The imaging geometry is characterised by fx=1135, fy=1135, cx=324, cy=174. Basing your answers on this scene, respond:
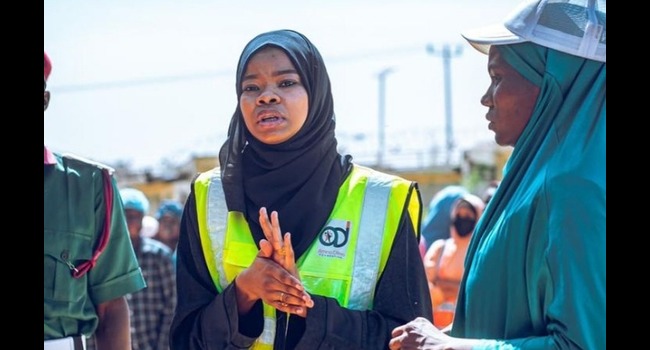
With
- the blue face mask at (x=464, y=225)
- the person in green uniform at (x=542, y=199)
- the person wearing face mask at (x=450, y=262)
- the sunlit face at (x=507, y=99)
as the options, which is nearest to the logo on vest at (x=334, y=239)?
the person in green uniform at (x=542, y=199)

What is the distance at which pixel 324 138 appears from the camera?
3.90 metres

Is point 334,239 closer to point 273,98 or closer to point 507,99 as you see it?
point 273,98

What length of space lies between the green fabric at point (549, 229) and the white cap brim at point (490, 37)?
0.03 m

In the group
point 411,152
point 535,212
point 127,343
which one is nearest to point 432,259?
point 127,343

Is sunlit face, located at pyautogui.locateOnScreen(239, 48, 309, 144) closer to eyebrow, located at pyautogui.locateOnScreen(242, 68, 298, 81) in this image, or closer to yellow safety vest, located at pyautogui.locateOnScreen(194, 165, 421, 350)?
eyebrow, located at pyautogui.locateOnScreen(242, 68, 298, 81)

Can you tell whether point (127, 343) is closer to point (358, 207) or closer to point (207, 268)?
point (207, 268)

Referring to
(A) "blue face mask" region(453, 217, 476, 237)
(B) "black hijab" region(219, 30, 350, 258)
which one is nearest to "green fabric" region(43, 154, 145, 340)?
(B) "black hijab" region(219, 30, 350, 258)

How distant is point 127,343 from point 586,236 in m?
2.09

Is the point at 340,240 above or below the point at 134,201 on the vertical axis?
above

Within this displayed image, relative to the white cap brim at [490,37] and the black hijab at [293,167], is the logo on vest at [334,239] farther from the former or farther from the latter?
the white cap brim at [490,37]

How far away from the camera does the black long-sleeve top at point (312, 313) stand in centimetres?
358

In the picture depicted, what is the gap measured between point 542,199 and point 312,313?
0.96 m

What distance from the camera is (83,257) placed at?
4133mm

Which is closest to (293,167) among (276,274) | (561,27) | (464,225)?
(276,274)
